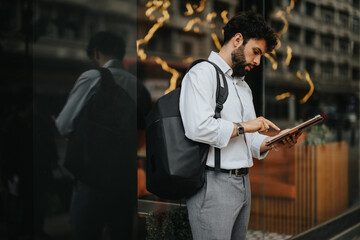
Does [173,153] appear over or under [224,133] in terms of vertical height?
under

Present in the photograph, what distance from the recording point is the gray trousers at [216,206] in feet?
7.63

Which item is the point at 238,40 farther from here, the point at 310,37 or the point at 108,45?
the point at 310,37

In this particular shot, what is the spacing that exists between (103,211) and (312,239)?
117 inches

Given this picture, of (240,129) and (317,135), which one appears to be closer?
(240,129)

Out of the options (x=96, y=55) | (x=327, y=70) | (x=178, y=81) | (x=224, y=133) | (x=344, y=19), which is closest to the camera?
(x=224, y=133)

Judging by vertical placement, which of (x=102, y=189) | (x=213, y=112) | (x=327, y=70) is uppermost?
(x=327, y=70)

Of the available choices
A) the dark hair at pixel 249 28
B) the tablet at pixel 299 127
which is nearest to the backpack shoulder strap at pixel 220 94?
the dark hair at pixel 249 28

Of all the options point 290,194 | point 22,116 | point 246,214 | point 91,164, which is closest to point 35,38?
point 22,116

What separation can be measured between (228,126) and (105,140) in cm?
118

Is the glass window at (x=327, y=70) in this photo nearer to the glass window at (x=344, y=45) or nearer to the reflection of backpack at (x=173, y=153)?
the glass window at (x=344, y=45)

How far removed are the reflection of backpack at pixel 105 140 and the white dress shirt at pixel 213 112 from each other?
36.2 inches

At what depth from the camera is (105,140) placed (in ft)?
10.2

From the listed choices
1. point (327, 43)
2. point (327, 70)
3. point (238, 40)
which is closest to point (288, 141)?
point (238, 40)

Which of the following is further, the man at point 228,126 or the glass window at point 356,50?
the glass window at point 356,50
